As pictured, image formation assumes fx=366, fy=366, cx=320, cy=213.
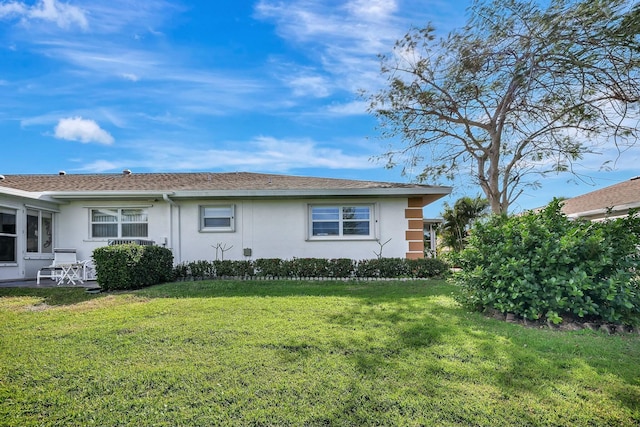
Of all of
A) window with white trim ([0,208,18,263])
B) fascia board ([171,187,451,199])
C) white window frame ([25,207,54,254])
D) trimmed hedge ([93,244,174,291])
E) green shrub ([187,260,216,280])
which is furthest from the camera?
fascia board ([171,187,451,199])

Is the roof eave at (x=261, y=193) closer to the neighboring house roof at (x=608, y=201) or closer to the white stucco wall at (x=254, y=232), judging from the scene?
the white stucco wall at (x=254, y=232)

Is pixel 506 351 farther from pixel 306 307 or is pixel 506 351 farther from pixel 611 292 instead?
pixel 306 307

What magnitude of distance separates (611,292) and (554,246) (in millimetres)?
901

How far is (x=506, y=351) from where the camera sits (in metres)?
4.26

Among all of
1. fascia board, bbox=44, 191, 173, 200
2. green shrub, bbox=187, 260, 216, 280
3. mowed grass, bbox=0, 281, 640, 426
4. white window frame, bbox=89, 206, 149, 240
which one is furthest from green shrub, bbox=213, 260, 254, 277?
mowed grass, bbox=0, 281, 640, 426

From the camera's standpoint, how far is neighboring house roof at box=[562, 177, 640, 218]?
12.0m

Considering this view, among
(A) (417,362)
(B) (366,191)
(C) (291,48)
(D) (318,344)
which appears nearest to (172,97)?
(C) (291,48)

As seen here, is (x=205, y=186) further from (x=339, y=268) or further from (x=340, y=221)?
(x=339, y=268)

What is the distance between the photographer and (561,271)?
17.6 feet

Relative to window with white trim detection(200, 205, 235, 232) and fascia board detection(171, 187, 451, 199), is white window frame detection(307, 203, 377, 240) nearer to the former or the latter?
fascia board detection(171, 187, 451, 199)

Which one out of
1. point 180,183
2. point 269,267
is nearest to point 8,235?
point 180,183

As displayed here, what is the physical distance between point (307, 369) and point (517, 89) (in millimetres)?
9638

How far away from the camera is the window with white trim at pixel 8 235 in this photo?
10297 millimetres

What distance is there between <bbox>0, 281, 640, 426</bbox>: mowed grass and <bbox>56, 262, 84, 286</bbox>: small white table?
13.8 feet
